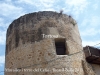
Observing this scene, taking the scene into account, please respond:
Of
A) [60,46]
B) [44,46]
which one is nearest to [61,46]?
[60,46]

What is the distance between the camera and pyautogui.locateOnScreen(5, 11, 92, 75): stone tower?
8555mm

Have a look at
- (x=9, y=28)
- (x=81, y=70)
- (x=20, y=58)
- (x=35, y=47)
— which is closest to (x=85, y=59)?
(x=81, y=70)

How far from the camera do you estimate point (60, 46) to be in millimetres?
9766

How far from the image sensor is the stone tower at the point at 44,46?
8555 millimetres

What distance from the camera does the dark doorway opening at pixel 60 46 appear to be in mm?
9430

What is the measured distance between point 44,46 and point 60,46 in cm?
114

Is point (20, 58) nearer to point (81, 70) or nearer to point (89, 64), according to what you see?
point (81, 70)

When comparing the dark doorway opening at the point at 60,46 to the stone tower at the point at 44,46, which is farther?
the dark doorway opening at the point at 60,46

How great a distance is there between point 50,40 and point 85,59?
2310 mm

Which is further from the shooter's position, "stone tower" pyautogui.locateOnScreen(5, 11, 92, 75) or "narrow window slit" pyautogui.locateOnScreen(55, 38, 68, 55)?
"narrow window slit" pyautogui.locateOnScreen(55, 38, 68, 55)

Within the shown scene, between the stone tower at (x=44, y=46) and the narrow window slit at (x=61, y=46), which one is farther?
the narrow window slit at (x=61, y=46)

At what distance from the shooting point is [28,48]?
9172 millimetres

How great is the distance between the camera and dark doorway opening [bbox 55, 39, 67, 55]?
9.43 meters

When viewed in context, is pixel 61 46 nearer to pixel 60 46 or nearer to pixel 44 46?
pixel 60 46
